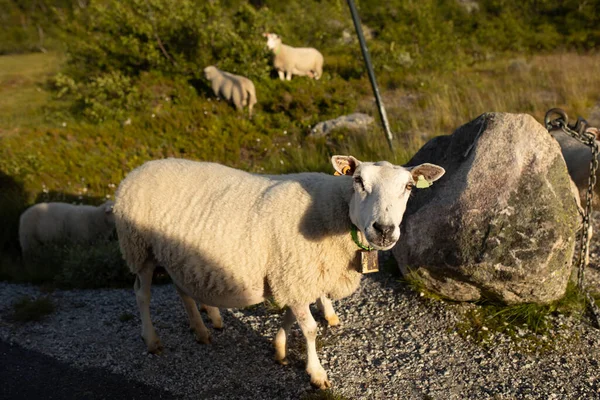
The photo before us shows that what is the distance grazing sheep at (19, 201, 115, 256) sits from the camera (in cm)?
795

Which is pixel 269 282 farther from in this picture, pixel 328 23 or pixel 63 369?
pixel 328 23

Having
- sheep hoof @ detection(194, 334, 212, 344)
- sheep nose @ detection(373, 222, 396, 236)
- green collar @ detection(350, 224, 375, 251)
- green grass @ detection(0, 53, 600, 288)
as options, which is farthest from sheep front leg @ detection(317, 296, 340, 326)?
green grass @ detection(0, 53, 600, 288)

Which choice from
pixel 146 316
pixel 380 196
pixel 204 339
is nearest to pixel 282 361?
pixel 204 339

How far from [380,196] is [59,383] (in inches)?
136

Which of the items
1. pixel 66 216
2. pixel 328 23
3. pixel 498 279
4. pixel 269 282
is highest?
pixel 328 23

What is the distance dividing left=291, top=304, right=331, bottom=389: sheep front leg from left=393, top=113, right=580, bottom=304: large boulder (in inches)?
59.8

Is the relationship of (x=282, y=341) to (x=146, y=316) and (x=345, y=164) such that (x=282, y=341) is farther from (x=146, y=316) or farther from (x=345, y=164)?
(x=345, y=164)

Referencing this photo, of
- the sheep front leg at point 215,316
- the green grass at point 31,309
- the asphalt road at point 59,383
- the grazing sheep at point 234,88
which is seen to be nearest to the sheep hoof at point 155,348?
the asphalt road at point 59,383

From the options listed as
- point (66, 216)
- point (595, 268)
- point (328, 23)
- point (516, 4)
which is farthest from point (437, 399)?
point (516, 4)

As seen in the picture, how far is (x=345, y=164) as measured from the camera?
135 inches

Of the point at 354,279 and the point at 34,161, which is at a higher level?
the point at 354,279

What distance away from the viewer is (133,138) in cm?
1144

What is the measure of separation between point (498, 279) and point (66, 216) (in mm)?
7233

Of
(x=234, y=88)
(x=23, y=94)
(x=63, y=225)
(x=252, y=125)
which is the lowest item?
(x=63, y=225)
